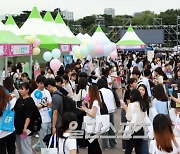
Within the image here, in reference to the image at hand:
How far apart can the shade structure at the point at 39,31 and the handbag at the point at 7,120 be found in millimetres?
11017

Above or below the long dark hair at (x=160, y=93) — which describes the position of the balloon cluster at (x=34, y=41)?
above

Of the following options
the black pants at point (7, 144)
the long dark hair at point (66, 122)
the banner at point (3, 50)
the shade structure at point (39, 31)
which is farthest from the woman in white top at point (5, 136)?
the shade structure at point (39, 31)

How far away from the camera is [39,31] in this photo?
16953mm

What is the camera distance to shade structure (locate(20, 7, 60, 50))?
16.6 m

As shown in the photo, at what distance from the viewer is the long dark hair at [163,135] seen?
12.1 feet

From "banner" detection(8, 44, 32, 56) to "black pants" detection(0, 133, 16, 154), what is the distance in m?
6.32

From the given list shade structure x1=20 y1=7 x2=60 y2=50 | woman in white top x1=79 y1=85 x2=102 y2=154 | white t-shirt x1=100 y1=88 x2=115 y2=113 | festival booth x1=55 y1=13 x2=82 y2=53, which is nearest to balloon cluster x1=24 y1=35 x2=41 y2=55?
shade structure x1=20 y1=7 x2=60 y2=50

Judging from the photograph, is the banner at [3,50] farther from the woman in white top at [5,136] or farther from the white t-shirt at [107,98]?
the woman in white top at [5,136]

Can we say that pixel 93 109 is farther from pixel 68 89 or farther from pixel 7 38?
Answer: pixel 7 38

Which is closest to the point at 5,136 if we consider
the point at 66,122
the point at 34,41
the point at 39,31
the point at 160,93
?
the point at 66,122

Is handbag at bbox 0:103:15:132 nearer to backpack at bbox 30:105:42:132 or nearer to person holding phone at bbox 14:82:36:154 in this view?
person holding phone at bbox 14:82:36:154

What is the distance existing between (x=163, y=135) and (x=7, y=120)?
101 inches

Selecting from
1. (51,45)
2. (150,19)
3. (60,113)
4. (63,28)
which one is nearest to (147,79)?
(60,113)

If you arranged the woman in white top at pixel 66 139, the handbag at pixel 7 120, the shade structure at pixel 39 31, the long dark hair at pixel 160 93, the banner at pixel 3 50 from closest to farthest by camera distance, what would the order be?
the woman in white top at pixel 66 139
the handbag at pixel 7 120
the long dark hair at pixel 160 93
the banner at pixel 3 50
the shade structure at pixel 39 31
